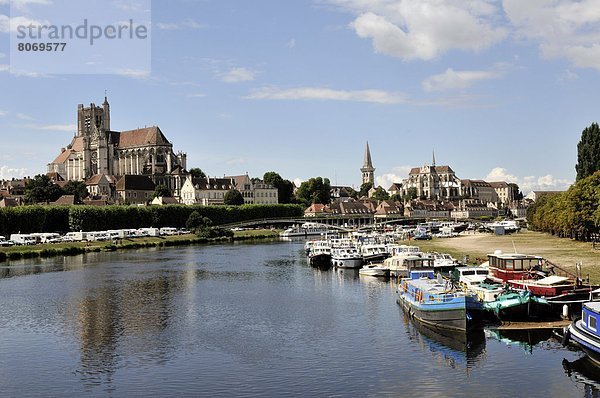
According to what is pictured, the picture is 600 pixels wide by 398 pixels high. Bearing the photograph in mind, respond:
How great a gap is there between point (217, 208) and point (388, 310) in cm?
12742

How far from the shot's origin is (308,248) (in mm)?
96312

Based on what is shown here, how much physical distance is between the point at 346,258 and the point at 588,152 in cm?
6394

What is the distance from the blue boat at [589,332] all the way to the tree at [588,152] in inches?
3645

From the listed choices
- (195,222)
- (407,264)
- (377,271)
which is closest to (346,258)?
(377,271)

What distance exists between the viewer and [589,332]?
31.1 meters

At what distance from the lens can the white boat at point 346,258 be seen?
244 feet

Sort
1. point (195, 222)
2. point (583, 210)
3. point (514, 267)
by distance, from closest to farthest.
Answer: point (514, 267) < point (583, 210) < point (195, 222)

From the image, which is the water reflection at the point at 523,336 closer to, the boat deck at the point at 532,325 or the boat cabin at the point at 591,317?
the boat deck at the point at 532,325

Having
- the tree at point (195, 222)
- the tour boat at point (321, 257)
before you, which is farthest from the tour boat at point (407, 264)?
the tree at point (195, 222)

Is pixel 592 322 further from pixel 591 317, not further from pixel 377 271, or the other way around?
pixel 377 271

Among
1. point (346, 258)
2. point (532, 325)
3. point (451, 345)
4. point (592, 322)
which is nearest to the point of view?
point (592, 322)

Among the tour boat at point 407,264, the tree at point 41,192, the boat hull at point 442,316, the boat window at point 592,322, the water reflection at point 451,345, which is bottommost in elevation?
the water reflection at point 451,345

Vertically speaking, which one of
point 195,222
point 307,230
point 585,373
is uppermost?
point 195,222

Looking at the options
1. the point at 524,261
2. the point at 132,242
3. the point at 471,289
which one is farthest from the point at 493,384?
the point at 132,242
